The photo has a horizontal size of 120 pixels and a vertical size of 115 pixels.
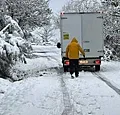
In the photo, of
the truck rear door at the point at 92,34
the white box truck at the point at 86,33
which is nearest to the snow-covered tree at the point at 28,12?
the white box truck at the point at 86,33

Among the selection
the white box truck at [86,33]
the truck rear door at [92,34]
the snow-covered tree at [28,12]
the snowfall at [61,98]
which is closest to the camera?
the snowfall at [61,98]

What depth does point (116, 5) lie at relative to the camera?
1265 inches

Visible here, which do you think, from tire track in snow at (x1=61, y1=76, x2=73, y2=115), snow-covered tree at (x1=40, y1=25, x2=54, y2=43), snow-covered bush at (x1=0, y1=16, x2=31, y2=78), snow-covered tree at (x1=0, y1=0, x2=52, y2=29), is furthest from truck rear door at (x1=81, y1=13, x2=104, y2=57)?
snow-covered tree at (x1=40, y1=25, x2=54, y2=43)

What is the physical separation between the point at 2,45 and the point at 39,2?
13.6 m

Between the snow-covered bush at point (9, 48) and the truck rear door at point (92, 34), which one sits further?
the truck rear door at point (92, 34)

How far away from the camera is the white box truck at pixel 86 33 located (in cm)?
2053

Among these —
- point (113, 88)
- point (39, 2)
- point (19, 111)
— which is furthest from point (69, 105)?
point (39, 2)

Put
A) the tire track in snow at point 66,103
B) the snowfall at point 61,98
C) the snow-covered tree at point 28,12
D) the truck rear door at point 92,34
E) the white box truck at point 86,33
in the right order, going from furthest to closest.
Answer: the snow-covered tree at point 28,12, the truck rear door at point 92,34, the white box truck at point 86,33, the snowfall at point 61,98, the tire track in snow at point 66,103

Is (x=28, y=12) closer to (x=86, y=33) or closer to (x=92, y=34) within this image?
(x=86, y=33)

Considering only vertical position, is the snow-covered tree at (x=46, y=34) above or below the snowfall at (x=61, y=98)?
below

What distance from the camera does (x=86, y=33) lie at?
21016 mm

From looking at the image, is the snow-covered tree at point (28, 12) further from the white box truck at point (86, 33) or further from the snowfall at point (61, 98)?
the snowfall at point (61, 98)

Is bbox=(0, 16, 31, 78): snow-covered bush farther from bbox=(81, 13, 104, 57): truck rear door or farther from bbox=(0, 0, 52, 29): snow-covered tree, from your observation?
bbox=(0, 0, 52, 29): snow-covered tree

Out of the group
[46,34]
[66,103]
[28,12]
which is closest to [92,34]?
[28,12]
